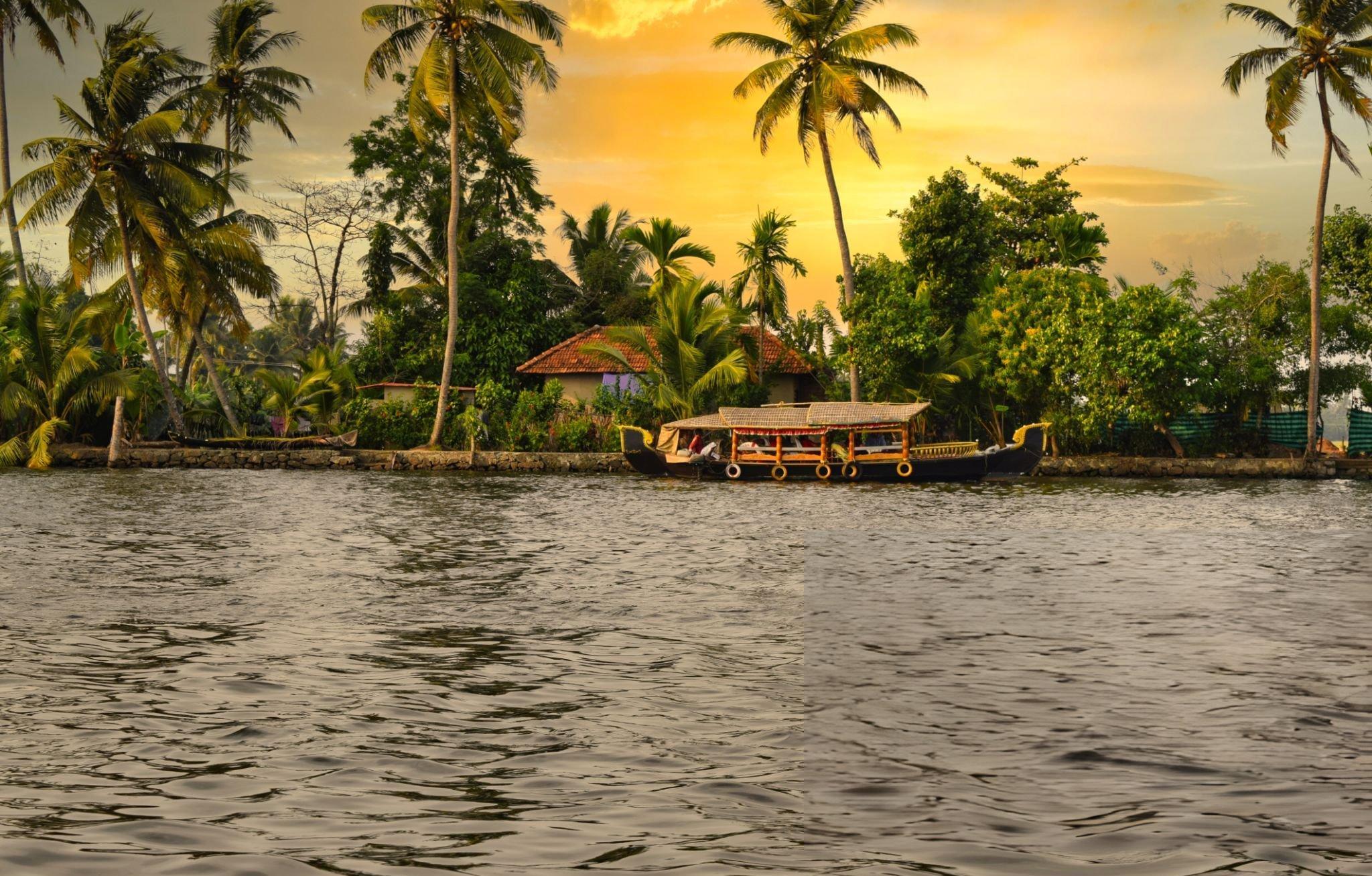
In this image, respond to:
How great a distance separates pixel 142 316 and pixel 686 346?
55.2ft

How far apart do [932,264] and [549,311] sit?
54.4 feet

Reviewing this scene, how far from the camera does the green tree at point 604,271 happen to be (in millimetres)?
49406

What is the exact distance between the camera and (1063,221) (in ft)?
136

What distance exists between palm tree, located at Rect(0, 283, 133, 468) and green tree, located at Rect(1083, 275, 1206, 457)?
29.4 m

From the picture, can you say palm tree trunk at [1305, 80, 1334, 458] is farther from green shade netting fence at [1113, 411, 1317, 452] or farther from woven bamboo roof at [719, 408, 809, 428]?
woven bamboo roof at [719, 408, 809, 428]

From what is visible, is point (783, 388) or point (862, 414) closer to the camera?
point (862, 414)

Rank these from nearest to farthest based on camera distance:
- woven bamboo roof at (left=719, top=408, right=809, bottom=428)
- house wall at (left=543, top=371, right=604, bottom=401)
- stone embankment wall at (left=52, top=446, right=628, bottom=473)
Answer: woven bamboo roof at (left=719, top=408, right=809, bottom=428) < stone embankment wall at (left=52, top=446, right=628, bottom=473) < house wall at (left=543, top=371, right=604, bottom=401)

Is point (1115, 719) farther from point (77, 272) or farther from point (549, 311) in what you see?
point (549, 311)

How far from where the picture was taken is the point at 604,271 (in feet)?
165

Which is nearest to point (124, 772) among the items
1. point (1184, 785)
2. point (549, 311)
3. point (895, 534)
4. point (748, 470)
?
point (1184, 785)

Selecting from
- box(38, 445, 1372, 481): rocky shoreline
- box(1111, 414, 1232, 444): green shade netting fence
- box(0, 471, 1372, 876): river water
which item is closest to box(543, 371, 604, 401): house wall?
box(38, 445, 1372, 481): rocky shoreline

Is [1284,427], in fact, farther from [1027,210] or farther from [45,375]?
[45,375]

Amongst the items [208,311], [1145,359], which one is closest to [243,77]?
[208,311]

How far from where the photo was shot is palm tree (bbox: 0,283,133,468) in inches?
1432
